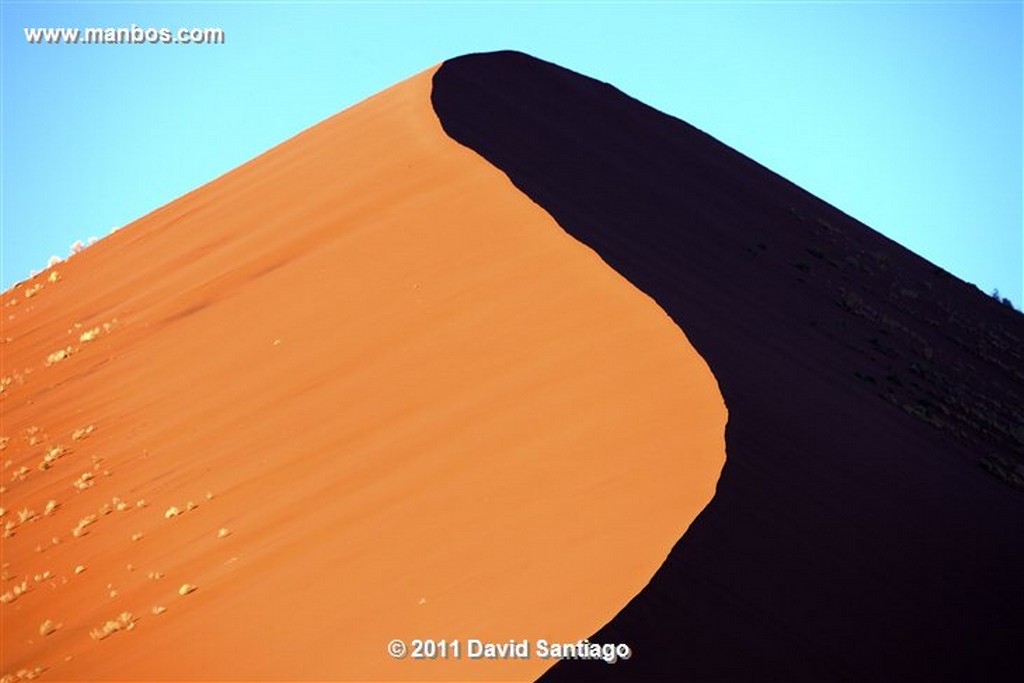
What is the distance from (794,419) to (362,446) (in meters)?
3.12

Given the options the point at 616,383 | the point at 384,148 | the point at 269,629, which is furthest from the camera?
the point at 384,148

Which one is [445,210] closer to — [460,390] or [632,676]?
[460,390]

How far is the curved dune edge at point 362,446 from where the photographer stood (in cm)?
802

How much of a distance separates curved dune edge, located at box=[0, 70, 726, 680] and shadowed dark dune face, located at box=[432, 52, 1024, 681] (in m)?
0.37

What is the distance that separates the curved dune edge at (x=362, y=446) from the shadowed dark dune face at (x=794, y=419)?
1.22ft

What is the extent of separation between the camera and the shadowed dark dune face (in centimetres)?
743

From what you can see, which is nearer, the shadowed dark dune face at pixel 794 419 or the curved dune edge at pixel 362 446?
the shadowed dark dune face at pixel 794 419

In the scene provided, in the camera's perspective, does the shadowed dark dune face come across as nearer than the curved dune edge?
Yes

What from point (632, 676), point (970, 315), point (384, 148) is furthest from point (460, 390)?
point (970, 315)

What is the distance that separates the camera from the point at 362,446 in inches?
430

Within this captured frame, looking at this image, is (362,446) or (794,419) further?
(362,446)

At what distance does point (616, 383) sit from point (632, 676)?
11.2ft

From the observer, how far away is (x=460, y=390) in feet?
35.9

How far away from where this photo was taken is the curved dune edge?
802 cm
